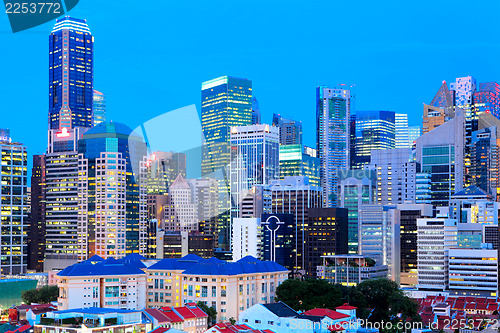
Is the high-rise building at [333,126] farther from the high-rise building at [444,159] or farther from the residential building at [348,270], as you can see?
the residential building at [348,270]

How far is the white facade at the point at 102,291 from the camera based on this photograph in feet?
91.3

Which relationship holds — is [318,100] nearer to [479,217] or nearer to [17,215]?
[479,217]

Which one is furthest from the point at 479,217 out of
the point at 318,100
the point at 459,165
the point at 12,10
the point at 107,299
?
the point at 12,10

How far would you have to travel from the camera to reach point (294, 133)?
8888cm

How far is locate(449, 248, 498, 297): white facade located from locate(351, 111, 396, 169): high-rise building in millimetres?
50694

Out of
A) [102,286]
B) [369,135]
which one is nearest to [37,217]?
[102,286]

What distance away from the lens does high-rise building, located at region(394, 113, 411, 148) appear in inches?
3927

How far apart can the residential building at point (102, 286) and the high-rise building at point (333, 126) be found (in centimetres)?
6202

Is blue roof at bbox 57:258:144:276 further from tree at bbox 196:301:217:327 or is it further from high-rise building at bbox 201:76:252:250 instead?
high-rise building at bbox 201:76:252:250

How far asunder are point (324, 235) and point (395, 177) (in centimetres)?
2099

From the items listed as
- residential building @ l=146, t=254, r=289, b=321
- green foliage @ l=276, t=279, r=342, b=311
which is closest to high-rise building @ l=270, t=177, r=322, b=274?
residential building @ l=146, t=254, r=289, b=321

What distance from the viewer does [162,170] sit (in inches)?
2509

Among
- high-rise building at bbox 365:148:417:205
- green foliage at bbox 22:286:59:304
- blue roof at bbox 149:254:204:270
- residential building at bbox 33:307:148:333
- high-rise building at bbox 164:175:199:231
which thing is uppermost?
high-rise building at bbox 365:148:417:205

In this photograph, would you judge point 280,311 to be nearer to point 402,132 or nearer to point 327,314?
point 327,314
